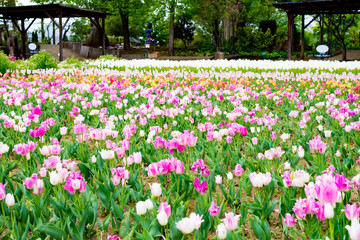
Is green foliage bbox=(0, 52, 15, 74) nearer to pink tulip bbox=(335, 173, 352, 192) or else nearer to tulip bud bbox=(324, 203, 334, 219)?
pink tulip bbox=(335, 173, 352, 192)

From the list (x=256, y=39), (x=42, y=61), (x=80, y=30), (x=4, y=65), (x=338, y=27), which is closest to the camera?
(x=4, y=65)

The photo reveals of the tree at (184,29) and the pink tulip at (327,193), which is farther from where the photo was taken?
the tree at (184,29)

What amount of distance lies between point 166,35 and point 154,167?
36.9 meters

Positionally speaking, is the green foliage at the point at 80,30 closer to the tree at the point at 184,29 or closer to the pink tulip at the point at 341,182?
the tree at the point at 184,29

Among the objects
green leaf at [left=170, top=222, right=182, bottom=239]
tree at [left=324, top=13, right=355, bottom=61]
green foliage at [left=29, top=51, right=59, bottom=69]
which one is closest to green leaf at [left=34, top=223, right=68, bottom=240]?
green leaf at [left=170, top=222, right=182, bottom=239]

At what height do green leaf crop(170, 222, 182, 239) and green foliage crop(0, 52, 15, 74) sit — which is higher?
green foliage crop(0, 52, 15, 74)

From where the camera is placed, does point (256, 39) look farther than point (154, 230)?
Yes

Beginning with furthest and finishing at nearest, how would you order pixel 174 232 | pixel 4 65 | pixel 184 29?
pixel 184 29, pixel 4 65, pixel 174 232

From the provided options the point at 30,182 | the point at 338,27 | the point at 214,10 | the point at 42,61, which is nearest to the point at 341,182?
the point at 30,182

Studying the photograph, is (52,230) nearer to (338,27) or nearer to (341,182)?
(341,182)

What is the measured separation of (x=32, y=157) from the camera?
301 cm

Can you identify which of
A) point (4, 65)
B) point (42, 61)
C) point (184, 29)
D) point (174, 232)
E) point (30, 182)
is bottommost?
point (174, 232)

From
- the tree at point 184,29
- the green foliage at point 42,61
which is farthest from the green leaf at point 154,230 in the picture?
the tree at point 184,29

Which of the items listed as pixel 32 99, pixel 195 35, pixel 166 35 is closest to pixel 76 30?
pixel 166 35
